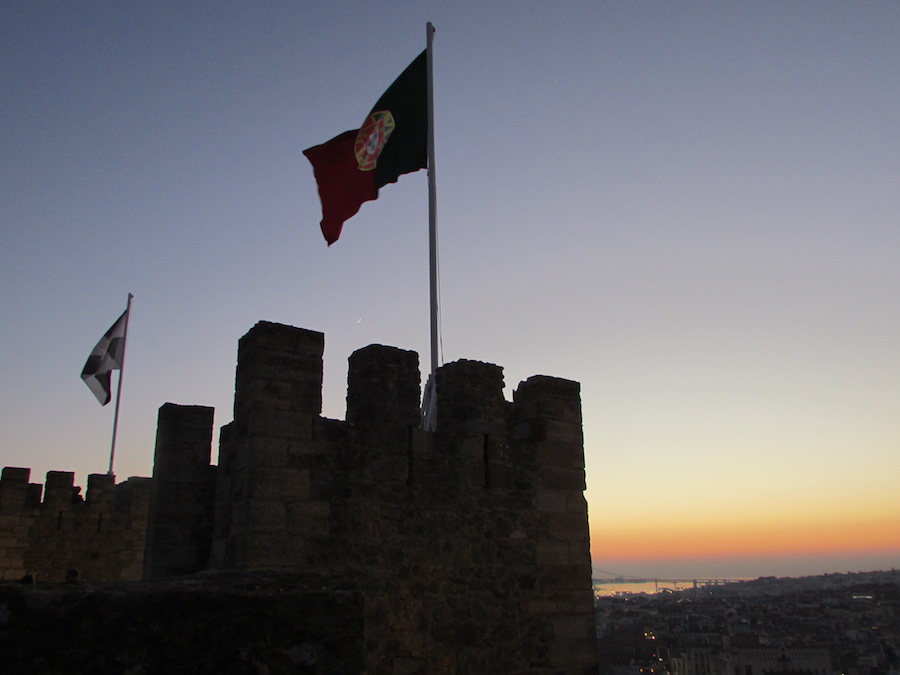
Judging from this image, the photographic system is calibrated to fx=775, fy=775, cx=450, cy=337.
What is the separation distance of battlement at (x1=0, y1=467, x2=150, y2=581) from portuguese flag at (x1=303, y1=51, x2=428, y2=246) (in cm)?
804

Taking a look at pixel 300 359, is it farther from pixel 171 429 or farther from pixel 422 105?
pixel 422 105

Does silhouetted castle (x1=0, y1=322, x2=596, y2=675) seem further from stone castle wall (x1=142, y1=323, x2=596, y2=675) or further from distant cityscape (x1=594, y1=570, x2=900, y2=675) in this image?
distant cityscape (x1=594, y1=570, x2=900, y2=675)

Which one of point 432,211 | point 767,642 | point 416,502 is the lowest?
point 767,642

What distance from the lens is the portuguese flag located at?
339 inches

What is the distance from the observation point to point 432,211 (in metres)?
8.01

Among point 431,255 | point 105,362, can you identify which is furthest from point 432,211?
point 105,362

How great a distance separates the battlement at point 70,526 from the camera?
42.1ft

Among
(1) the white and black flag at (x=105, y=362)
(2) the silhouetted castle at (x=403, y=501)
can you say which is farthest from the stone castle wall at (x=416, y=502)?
(1) the white and black flag at (x=105, y=362)

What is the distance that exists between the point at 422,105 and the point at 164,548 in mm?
5391

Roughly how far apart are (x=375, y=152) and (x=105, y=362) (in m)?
9.11

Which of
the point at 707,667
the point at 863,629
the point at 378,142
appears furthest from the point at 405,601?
the point at 863,629

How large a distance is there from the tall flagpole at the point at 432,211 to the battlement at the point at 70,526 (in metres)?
8.80

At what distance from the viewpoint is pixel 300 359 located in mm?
5938

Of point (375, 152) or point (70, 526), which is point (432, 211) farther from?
point (70, 526)
